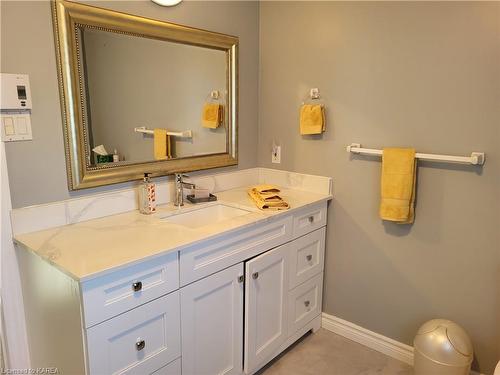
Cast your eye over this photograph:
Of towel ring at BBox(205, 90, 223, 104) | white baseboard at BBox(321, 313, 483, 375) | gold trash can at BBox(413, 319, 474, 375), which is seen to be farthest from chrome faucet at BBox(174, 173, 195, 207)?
gold trash can at BBox(413, 319, 474, 375)

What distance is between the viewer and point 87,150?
1.70 metres

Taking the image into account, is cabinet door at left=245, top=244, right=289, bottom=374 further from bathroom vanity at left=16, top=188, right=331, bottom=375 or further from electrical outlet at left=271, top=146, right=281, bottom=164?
electrical outlet at left=271, top=146, right=281, bottom=164

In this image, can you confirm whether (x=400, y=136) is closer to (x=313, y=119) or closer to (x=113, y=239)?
(x=313, y=119)

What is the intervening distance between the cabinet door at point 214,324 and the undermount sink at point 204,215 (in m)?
0.38

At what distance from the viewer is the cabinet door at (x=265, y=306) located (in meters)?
1.86

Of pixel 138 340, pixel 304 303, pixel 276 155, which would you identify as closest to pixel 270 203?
pixel 276 155

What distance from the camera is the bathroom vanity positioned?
1300 mm

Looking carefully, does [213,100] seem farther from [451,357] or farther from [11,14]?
[451,357]

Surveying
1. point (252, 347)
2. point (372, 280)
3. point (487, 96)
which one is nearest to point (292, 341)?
point (252, 347)

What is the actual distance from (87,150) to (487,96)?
5.90ft

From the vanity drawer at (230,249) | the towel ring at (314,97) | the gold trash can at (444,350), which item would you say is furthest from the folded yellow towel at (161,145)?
the gold trash can at (444,350)

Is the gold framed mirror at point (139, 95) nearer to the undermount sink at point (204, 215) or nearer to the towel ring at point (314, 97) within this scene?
the undermount sink at point (204, 215)

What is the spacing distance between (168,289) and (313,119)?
4.28 feet

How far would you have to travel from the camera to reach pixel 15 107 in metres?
1.46
